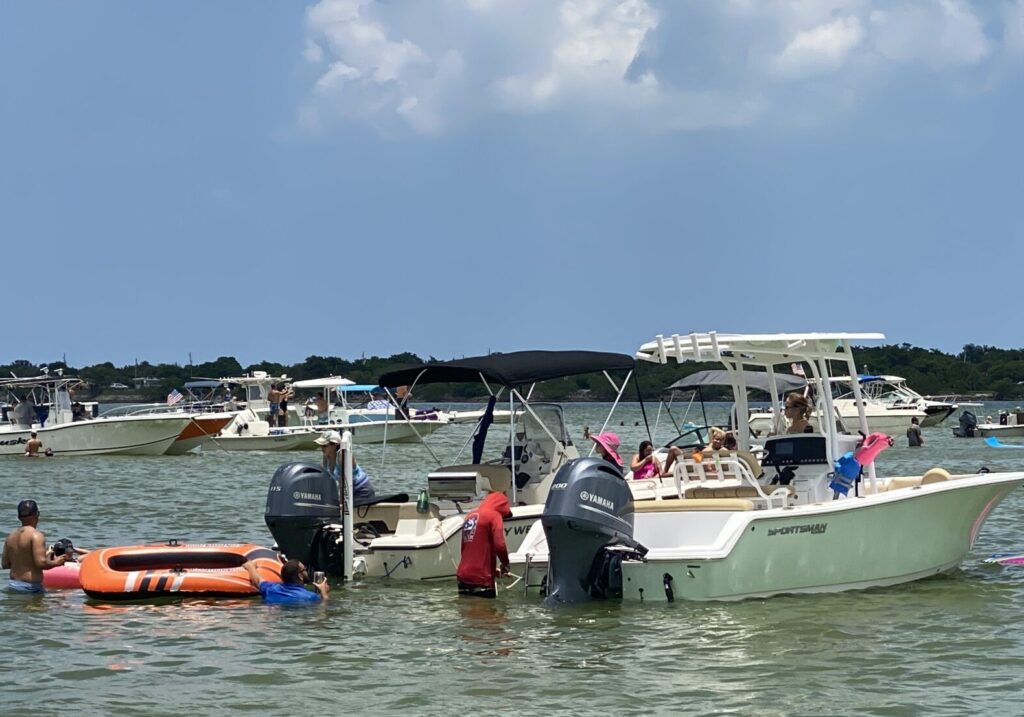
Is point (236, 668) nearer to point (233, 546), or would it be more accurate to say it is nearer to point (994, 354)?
point (233, 546)

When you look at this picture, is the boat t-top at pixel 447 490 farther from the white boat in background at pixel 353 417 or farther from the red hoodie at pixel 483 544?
the white boat in background at pixel 353 417

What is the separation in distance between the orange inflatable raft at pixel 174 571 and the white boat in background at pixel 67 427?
28692 millimetres

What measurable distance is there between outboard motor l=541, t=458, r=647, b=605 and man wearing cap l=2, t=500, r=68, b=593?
5.52 m

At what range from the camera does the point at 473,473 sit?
56.2 feet

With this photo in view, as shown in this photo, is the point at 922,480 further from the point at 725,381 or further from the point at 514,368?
the point at 725,381

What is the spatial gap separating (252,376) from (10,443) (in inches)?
386

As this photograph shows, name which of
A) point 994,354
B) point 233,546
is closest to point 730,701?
point 233,546

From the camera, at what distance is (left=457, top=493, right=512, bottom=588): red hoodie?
14.4m

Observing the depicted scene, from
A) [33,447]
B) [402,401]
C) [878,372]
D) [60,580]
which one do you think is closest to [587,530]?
[60,580]

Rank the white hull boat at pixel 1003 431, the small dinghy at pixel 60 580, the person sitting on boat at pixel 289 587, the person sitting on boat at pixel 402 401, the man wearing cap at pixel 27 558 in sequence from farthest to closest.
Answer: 1. the white hull boat at pixel 1003 431
2. the person sitting on boat at pixel 402 401
3. the small dinghy at pixel 60 580
4. the man wearing cap at pixel 27 558
5. the person sitting on boat at pixel 289 587

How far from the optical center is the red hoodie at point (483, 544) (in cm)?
1441

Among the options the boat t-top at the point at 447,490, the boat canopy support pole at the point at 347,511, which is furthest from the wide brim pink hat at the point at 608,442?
the boat canopy support pole at the point at 347,511

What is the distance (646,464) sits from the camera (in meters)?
19.0

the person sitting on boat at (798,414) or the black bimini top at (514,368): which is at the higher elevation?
the black bimini top at (514,368)
